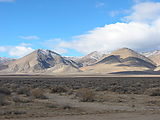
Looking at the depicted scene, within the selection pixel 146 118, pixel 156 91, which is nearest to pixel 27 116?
pixel 146 118

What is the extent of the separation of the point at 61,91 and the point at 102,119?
88.3 feet

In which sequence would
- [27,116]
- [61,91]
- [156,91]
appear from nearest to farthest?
[27,116] < [156,91] < [61,91]

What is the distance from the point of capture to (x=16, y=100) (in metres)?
28.1

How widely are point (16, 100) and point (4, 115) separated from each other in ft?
29.5

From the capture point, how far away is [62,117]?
1880cm

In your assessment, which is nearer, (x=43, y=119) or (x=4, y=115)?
(x=43, y=119)

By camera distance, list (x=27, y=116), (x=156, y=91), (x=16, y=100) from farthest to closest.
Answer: (x=156, y=91)
(x=16, y=100)
(x=27, y=116)

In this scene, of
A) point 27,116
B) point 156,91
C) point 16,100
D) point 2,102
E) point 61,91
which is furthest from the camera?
point 61,91

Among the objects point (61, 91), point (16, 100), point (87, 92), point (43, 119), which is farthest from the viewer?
point (61, 91)

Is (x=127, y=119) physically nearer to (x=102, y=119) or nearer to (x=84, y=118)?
(x=102, y=119)

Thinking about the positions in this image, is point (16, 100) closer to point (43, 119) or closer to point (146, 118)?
point (43, 119)

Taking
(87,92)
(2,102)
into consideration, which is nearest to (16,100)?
(2,102)

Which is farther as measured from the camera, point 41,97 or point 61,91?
point 61,91

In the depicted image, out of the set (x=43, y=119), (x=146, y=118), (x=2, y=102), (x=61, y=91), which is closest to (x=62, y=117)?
(x=43, y=119)
